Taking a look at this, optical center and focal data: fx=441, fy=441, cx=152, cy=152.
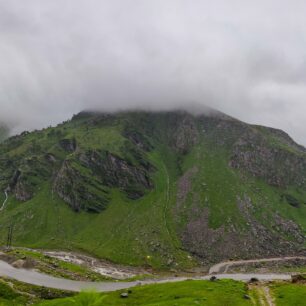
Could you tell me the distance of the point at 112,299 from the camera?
117m

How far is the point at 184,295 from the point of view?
113 metres

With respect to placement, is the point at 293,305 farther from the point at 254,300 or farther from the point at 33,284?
the point at 33,284

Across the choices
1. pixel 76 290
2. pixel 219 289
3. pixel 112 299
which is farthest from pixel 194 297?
pixel 76 290

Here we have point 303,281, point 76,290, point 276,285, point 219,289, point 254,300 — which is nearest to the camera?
point 254,300

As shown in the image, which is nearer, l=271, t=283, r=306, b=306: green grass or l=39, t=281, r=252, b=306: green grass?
l=271, t=283, r=306, b=306: green grass

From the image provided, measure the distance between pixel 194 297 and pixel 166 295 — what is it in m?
12.3

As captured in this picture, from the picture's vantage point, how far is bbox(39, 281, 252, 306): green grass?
326 feet

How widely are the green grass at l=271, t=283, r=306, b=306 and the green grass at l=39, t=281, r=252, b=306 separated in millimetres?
7482

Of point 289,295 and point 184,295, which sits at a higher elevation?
point 289,295

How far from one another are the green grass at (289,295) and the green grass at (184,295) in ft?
24.5

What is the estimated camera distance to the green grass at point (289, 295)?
9650 cm

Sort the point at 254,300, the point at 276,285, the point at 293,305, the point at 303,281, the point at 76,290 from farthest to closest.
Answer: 1. the point at 76,290
2. the point at 303,281
3. the point at 276,285
4. the point at 254,300
5. the point at 293,305

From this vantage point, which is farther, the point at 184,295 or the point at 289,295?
the point at 184,295

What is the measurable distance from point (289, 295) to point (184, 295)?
1033 inches
